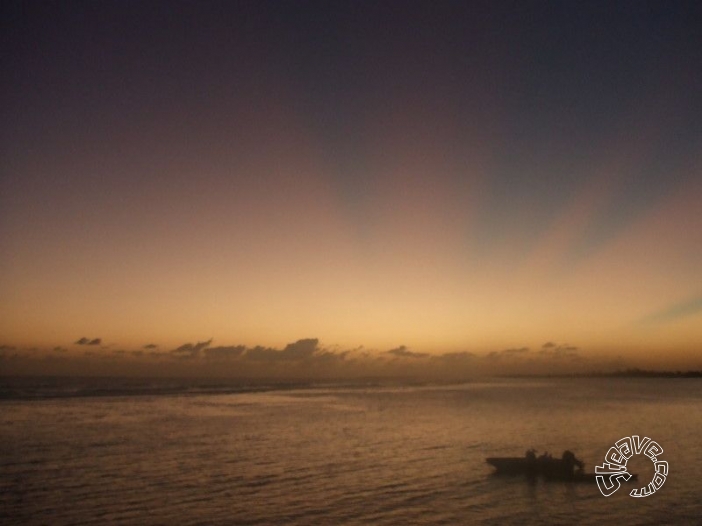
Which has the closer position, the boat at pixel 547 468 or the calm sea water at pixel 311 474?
the calm sea water at pixel 311 474

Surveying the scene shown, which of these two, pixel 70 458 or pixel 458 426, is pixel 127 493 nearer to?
pixel 70 458

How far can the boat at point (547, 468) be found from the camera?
3359 centimetres

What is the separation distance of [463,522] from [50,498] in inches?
825

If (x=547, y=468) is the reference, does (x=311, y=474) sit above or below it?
below

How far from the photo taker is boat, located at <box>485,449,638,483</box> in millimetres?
33594

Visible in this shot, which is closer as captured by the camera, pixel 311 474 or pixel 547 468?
pixel 311 474

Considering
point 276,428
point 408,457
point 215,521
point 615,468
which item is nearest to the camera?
point 215,521

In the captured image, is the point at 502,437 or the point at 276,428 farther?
the point at 276,428

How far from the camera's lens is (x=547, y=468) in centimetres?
3438

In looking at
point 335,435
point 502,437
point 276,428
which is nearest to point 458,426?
point 502,437

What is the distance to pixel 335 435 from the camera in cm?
5341

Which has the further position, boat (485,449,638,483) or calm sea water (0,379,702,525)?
boat (485,449,638,483)

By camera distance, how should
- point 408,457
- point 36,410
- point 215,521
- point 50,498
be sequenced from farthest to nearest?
1. point 36,410
2. point 408,457
3. point 50,498
4. point 215,521

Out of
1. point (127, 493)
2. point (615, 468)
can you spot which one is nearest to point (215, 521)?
point (127, 493)
